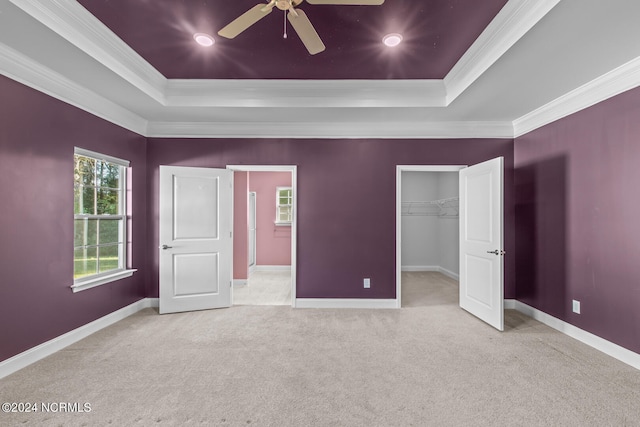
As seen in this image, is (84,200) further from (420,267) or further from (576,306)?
(420,267)

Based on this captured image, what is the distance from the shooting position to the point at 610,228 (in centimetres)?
276

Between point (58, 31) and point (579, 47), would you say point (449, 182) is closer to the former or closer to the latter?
point (579, 47)

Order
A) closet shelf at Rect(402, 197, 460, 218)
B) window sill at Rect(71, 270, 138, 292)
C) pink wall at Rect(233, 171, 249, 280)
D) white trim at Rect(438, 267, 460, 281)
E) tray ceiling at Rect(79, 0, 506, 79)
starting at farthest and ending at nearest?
closet shelf at Rect(402, 197, 460, 218) < white trim at Rect(438, 267, 460, 281) < pink wall at Rect(233, 171, 249, 280) < window sill at Rect(71, 270, 138, 292) < tray ceiling at Rect(79, 0, 506, 79)

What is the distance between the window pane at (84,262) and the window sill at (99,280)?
101 mm

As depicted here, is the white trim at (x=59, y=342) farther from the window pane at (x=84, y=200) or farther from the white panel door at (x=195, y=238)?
the window pane at (x=84, y=200)

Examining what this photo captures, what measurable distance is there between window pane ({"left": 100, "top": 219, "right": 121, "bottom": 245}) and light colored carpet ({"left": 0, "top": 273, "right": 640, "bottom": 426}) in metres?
1.02

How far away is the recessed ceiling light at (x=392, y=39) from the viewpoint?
97.3 inches

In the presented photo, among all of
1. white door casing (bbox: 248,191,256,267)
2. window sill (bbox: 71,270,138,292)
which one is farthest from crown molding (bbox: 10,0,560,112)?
white door casing (bbox: 248,191,256,267)

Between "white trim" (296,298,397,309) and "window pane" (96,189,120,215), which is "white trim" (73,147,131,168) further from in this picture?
"white trim" (296,298,397,309)

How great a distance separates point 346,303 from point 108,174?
3406 mm

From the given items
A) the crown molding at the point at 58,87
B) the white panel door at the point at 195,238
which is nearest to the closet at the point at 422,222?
the white panel door at the point at 195,238

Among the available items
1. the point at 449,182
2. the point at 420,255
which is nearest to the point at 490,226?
the point at 449,182

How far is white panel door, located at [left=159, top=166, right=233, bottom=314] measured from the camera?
12.6 ft

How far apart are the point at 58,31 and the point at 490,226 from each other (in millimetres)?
4283
